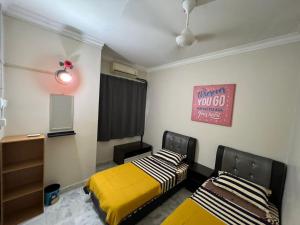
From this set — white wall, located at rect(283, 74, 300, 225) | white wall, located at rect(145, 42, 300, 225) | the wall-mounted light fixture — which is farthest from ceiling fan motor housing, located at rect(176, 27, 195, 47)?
the wall-mounted light fixture

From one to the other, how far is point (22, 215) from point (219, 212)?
244cm

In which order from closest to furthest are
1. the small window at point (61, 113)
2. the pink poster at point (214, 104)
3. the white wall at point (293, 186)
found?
the white wall at point (293, 186) < the small window at point (61, 113) < the pink poster at point (214, 104)

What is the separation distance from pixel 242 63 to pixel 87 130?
284cm

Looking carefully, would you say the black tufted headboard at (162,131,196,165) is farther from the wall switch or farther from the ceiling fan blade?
the wall switch

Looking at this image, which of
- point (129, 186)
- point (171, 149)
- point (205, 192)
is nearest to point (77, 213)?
point (129, 186)

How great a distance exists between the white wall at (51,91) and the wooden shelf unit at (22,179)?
0.17 metres

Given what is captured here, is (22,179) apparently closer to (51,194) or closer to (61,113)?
(51,194)

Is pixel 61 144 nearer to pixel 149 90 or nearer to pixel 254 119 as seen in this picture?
pixel 149 90

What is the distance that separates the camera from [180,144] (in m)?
2.76

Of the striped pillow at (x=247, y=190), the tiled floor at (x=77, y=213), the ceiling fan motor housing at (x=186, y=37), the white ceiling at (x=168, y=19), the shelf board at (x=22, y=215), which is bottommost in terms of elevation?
the tiled floor at (x=77, y=213)

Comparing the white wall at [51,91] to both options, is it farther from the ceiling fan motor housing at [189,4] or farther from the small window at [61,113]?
the ceiling fan motor housing at [189,4]

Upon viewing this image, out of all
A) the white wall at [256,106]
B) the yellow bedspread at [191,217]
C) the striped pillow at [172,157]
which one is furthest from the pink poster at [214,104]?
the yellow bedspread at [191,217]

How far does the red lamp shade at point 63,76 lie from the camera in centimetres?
192

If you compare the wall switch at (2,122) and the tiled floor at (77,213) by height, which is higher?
the wall switch at (2,122)
